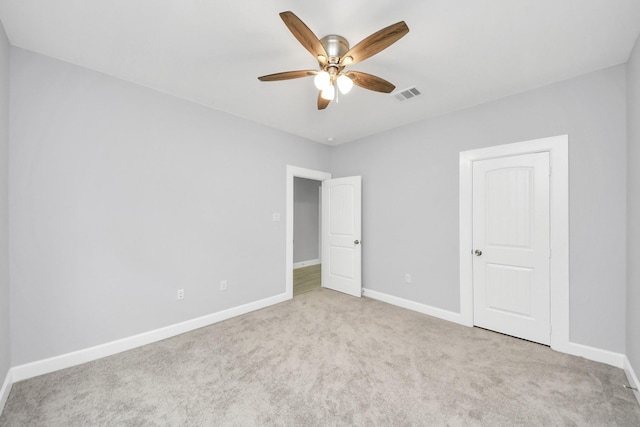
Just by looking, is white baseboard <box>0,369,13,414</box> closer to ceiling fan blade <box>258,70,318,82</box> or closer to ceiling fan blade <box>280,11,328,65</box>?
ceiling fan blade <box>258,70,318,82</box>

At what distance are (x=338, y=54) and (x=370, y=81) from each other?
316 mm

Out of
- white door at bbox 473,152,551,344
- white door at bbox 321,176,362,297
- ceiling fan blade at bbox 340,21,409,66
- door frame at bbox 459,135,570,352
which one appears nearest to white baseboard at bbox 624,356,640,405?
door frame at bbox 459,135,570,352

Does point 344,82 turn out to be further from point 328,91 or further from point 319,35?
point 319,35

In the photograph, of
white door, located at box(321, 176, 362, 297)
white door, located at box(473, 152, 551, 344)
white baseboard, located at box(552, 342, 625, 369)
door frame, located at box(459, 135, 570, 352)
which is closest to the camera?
white baseboard, located at box(552, 342, 625, 369)

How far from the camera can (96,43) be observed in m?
1.95

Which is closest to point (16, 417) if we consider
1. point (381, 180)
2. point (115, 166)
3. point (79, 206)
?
point (79, 206)

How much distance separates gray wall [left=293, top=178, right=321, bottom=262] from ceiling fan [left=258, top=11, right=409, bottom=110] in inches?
178

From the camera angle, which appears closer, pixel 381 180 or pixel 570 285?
pixel 570 285

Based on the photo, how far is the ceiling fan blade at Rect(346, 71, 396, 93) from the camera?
189 cm

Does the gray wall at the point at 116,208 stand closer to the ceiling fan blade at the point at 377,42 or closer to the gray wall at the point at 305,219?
the ceiling fan blade at the point at 377,42

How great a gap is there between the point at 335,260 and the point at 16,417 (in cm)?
357

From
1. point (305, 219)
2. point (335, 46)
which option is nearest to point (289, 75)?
point (335, 46)

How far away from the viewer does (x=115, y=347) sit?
235 centimetres

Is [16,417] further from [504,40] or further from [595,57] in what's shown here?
[595,57]
